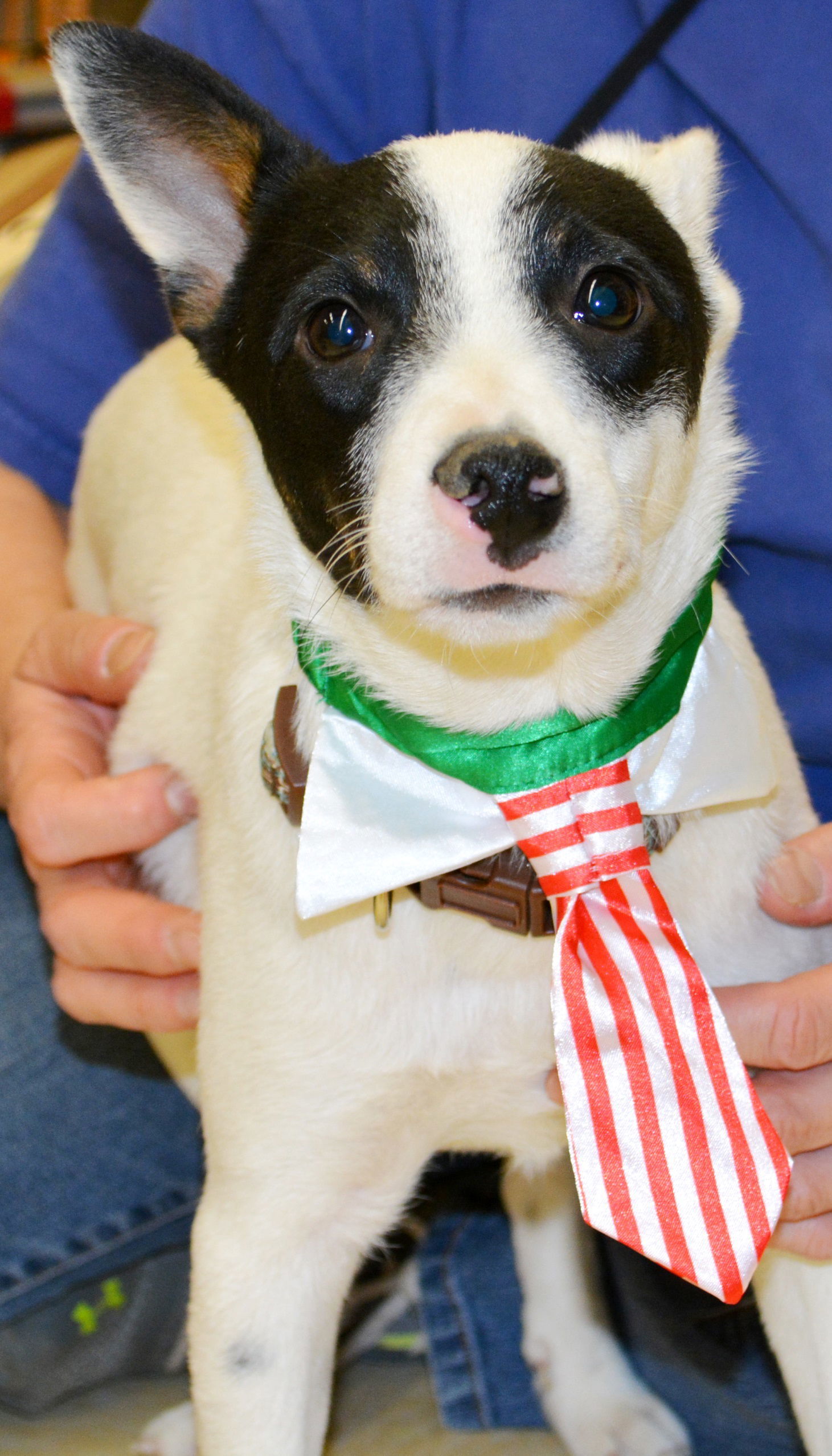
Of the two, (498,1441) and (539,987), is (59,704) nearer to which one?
(539,987)

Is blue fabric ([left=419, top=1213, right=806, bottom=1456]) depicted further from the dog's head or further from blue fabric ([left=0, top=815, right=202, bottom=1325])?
the dog's head

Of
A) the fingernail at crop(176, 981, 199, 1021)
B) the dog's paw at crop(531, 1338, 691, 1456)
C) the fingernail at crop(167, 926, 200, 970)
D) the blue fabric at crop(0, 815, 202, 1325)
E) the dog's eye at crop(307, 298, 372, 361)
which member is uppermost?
the dog's eye at crop(307, 298, 372, 361)

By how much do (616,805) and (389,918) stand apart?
298mm

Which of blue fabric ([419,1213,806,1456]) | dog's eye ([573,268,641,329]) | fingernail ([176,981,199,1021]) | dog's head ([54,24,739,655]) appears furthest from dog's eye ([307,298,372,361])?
blue fabric ([419,1213,806,1456])

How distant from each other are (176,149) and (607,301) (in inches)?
21.2

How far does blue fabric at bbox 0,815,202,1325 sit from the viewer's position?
7.06 ft

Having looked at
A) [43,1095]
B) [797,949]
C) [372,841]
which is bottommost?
[43,1095]

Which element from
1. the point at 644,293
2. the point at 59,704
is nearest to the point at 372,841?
the point at 644,293

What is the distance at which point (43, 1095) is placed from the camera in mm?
2248

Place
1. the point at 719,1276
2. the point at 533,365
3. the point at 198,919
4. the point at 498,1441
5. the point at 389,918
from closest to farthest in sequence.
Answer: the point at 533,365
the point at 719,1276
the point at 389,918
the point at 198,919
the point at 498,1441

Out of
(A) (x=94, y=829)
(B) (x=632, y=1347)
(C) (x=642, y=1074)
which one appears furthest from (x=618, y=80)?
(B) (x=632, y=1347)

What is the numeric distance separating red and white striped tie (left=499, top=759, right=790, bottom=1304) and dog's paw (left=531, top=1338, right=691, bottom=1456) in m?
0.79

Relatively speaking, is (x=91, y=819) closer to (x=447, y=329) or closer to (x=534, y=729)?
(x=534, y=729)

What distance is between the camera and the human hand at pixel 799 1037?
155cm
